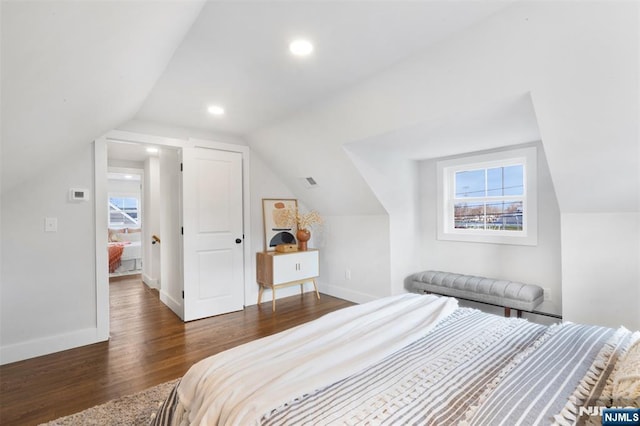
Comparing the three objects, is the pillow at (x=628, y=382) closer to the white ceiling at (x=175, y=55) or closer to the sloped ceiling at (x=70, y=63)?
the white ceiling at (x=175, y=55)

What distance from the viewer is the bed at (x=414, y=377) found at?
2.81ft

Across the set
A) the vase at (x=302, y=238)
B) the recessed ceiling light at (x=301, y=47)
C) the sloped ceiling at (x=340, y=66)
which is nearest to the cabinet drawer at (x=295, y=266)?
the vase at (x=302, y=238)

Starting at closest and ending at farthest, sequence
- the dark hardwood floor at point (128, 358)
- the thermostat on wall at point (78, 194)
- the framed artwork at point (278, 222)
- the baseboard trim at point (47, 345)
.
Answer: the dark hardwood floor at point (128, 358) < the baseboard trim at point (47, 345) < the thermostat on wall at point (78, 194) < the framed artwork at point (278, 222)

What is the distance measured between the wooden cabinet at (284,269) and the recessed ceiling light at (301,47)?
2.47 meters

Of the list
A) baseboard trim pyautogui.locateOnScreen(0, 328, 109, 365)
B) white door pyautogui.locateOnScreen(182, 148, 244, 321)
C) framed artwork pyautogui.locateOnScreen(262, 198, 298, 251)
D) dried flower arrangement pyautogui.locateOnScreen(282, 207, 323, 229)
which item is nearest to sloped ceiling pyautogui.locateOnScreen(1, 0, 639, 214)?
white door pyautogui.locateOnScreen(182, 148, 244, 321)

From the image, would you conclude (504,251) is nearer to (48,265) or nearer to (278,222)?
(278,222)

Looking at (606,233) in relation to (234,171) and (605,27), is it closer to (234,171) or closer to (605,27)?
(605,27)

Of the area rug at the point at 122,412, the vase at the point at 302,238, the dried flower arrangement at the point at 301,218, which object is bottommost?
the area rug at the point at 122,412

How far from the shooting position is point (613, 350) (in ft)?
3.87

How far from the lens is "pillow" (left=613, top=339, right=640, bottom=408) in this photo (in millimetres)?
775

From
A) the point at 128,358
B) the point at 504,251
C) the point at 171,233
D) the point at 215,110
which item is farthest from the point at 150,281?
the point at 504,251

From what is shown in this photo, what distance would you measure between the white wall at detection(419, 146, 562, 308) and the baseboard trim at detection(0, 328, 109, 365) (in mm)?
3915

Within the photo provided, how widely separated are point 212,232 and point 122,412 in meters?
2.11

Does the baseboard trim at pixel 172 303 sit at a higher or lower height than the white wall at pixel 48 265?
lower
